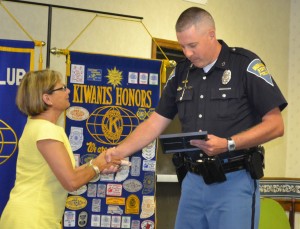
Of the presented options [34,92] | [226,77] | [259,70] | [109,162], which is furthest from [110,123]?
[259,70]

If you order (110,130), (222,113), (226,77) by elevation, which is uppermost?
(226,77)

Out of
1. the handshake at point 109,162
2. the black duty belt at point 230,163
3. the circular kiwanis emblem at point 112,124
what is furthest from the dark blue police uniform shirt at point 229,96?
the circular kiwanis emblem at point 112,124

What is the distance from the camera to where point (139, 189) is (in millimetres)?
3844

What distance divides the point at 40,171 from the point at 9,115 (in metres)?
1.14

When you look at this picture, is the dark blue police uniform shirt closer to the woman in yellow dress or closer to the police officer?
the police officer

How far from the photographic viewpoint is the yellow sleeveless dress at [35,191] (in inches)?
90.4

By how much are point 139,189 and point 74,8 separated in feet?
5.05

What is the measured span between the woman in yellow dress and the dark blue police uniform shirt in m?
0.65

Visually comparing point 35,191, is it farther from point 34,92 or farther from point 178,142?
point 178,142

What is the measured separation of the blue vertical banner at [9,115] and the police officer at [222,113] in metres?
1.42

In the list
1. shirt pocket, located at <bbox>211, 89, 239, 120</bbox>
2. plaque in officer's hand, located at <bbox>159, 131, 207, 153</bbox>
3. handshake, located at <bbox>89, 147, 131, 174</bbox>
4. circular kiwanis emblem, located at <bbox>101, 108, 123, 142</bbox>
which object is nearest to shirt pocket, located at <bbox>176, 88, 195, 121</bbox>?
shirt pocket, located at <bbox>211, 89, 239, 120</bbox>

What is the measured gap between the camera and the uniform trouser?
214 centimetres

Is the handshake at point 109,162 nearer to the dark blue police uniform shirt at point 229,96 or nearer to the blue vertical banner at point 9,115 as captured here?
the dark blue police uniform shirt at point 229,96

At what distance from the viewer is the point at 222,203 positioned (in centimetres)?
217
